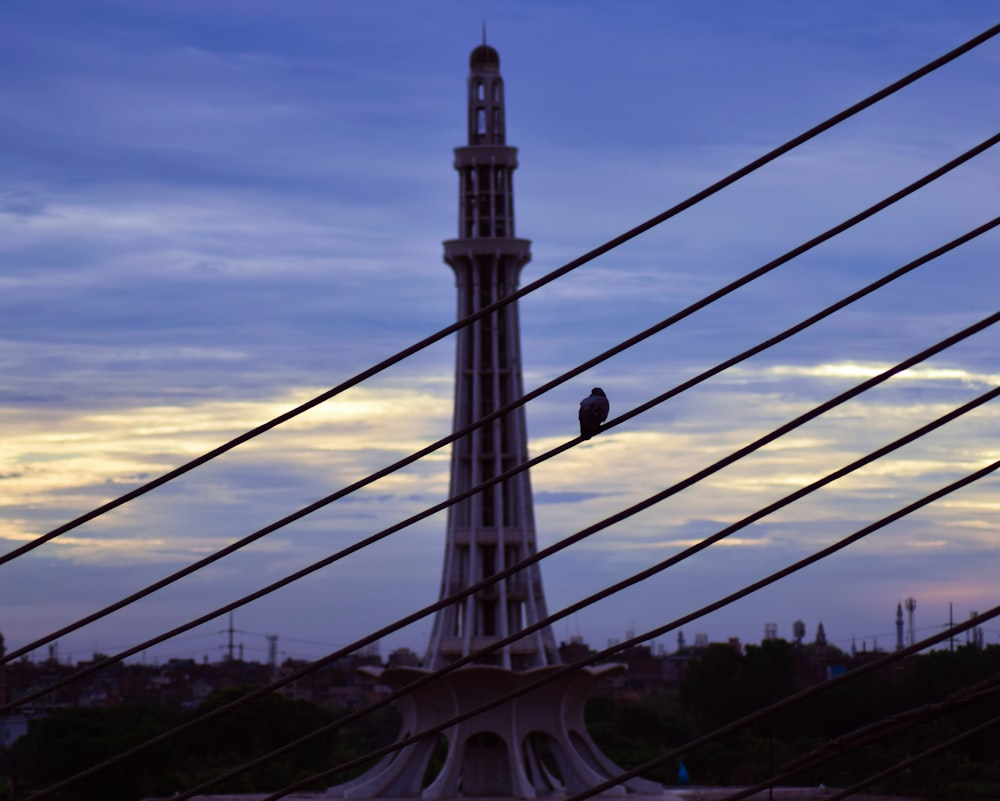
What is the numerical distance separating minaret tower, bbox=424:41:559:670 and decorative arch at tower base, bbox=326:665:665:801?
1.28 metres

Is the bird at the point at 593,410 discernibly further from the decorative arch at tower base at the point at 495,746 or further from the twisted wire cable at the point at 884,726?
the decorative arch at tower base at the point at 495,746

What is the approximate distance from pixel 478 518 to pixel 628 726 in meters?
20.9

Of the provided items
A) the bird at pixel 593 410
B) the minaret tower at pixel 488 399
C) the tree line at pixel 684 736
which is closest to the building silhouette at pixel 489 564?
the minaret tower at pixel 488 399

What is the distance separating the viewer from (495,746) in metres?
53.0

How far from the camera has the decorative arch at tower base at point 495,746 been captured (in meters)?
49.5

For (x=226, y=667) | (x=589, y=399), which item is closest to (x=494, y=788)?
(x=589, y=399)

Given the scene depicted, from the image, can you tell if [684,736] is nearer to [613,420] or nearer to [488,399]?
[488,399]

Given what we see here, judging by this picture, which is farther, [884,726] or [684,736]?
[684,736]

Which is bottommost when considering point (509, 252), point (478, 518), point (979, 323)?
point (979, 323)

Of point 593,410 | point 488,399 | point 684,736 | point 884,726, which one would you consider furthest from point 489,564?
point 884,726

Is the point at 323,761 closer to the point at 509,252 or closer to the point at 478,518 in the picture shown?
the point at 478,518

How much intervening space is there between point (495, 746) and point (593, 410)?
36.7 m

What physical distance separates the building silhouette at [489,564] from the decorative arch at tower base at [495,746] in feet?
0.14

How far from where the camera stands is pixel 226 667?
354 feet
